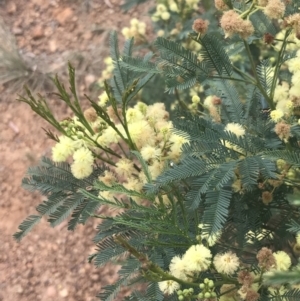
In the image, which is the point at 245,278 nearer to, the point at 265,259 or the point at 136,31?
the point at 265,259

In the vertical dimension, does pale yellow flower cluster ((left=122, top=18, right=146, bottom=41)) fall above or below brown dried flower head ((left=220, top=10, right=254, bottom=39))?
below

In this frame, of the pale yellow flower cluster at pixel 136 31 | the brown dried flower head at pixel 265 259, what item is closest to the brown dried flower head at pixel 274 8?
the brown dried flower head at pixel 265 259

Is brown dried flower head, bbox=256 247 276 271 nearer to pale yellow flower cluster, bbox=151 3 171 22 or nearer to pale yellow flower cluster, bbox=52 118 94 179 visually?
pale yellow flower cluster, bbox=52 118 94 179

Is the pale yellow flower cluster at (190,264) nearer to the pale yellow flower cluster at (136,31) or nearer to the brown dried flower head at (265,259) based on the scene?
the brown dried flower head at (265,259)

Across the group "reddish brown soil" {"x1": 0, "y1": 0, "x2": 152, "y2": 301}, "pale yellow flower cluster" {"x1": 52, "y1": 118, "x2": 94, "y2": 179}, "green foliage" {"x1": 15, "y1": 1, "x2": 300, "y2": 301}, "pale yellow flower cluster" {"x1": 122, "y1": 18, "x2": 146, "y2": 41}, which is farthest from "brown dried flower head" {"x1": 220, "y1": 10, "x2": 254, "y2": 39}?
"reddish brown soil" {"x1": 0, "y1": 0, "x2": 152, "y2": 301}

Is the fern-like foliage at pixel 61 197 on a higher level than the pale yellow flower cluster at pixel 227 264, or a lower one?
higher

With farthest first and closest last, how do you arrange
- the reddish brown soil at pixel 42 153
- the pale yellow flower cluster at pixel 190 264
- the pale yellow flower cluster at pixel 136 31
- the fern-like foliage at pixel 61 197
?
1. the reddish brown soil at pixel 42 153
2. the pale yellow flower cluster at pixel 136 31
3. the fern-like foliage at pixel 61 197
4. the pale yellow flower cluster at pixel 190 264

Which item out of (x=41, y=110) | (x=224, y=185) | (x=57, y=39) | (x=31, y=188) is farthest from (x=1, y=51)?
(x=224, y=185)

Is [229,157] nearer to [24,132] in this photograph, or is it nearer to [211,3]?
[211,3]
